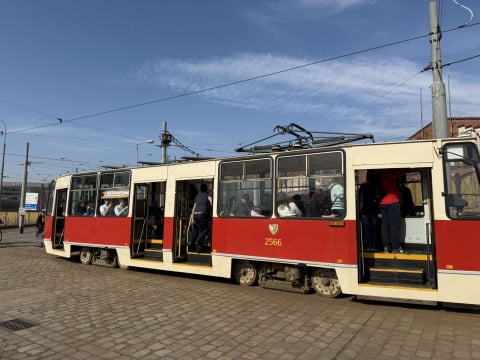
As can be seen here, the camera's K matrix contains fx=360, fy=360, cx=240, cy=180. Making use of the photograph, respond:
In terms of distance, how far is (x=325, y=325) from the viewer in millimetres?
5328

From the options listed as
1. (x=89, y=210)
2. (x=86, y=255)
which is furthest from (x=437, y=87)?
(x=86, y=255)

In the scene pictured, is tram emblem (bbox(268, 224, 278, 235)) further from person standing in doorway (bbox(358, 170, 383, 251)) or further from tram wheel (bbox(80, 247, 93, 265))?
tram wheel (bbox(80, 247, 93, 265))

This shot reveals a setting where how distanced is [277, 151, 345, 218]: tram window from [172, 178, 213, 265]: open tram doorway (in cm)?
220

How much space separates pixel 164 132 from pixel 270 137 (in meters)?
19.9

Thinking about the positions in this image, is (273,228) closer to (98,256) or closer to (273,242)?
(273,242)

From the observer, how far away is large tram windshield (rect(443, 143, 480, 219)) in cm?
574

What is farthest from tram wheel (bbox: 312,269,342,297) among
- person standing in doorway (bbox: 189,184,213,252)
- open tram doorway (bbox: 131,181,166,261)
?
open tram doorway (bbox: 131,181,166,261)

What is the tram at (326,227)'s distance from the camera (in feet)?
19.1

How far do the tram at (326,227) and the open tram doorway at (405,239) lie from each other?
0.06 feet

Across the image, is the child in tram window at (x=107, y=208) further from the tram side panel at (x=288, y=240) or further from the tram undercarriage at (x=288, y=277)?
the tram undercarriage at (x=288, y=277)

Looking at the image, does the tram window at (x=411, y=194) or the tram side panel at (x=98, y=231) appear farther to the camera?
the tram side panel at (x=98, y=231)

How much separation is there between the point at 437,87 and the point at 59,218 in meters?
12.9

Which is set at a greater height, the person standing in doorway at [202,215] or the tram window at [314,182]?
the tram window at [314,182]

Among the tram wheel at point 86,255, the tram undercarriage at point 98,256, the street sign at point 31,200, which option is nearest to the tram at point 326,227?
the tram undercarriage at point 98,256
